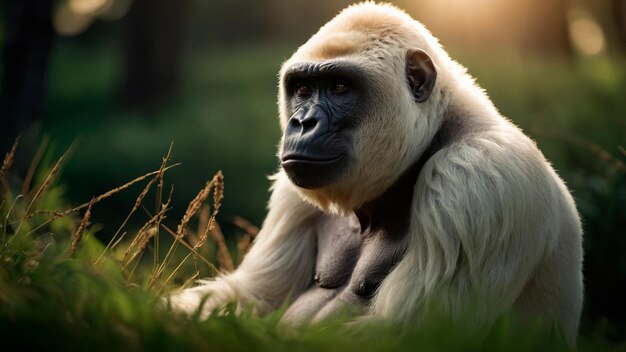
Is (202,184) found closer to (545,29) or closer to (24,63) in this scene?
(24,63)

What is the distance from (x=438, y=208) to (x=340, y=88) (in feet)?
2.52

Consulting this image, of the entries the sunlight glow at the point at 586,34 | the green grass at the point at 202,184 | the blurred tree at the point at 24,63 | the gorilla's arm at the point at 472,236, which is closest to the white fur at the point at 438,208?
the gorilla's arm at the point at 472,236

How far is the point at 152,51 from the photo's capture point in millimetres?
14664

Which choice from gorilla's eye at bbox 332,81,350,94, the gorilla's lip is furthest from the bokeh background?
the gorilla's lip

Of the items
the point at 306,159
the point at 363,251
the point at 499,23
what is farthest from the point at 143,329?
the point at 499,23

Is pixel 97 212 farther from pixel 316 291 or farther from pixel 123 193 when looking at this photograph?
pixel 316 291

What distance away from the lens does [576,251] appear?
3.94 metres

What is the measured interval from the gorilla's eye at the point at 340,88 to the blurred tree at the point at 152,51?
1098 cm

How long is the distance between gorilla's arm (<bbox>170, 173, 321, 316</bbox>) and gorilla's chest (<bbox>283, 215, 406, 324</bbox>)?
9 centimetres

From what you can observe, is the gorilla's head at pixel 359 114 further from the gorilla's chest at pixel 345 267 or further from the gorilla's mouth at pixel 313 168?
the gorilla's chest at pixel 345 267

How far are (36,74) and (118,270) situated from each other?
4445mm

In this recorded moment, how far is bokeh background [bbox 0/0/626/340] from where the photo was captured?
744 cm

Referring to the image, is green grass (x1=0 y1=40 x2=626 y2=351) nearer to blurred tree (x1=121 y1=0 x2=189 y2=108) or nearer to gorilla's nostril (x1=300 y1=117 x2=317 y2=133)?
blurred tree (x1=121 y1=0 x2=189 y2=108)

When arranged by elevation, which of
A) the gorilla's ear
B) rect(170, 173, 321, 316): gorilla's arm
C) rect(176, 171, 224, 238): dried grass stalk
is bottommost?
rect(170, 173, 321, 316): gorilla's arm
